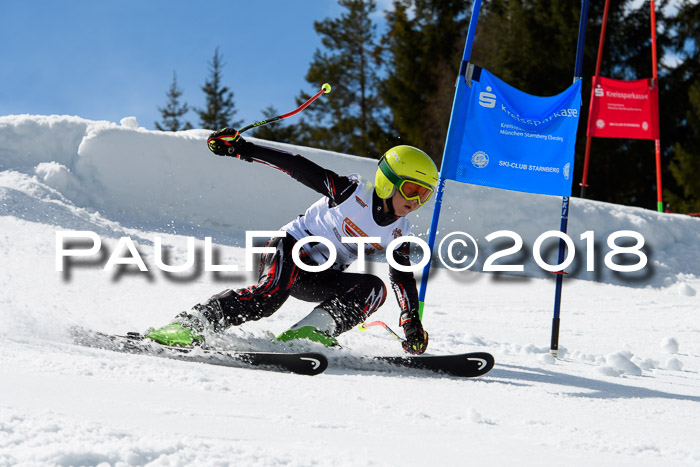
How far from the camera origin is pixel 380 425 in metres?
2.34

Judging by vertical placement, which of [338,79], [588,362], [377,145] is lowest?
[588,362]

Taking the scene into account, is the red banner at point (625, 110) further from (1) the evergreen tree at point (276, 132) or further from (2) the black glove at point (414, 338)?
(1) the evergreen tree at point (276, 132)

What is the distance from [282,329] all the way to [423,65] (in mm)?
21778

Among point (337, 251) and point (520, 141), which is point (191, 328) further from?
point (520, 141)

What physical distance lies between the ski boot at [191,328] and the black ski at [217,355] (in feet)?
0.21

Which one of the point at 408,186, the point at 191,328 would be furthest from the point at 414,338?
the point at 191,328

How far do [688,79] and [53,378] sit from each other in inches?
922

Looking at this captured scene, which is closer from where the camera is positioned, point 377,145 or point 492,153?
point 492,153

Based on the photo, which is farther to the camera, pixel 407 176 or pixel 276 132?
pixel 276 132

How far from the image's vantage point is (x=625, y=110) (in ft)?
39.3

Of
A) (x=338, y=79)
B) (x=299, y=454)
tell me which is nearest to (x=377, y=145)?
(x=338, y=79)

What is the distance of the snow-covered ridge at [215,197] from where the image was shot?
916cm

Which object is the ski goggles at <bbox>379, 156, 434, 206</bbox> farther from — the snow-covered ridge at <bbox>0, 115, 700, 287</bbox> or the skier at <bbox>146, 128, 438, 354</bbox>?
the snow-covered ridge at <bbox>0, 115, 700, 287</bbox>

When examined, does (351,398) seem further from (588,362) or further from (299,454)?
(588,362)
